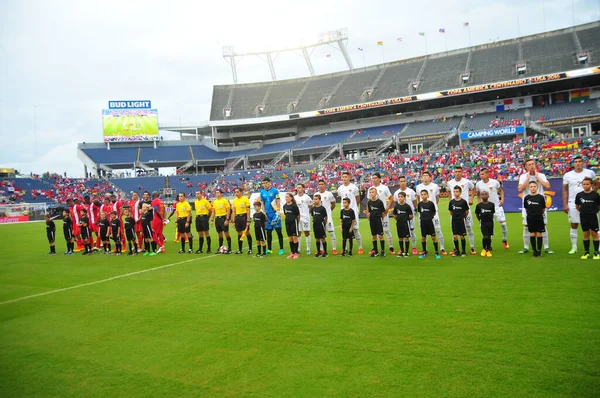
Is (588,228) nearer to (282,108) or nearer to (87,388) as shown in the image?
(87,388)

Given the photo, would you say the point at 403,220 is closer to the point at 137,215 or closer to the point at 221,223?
the point at 221,223

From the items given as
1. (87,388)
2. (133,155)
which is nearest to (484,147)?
(87,388)

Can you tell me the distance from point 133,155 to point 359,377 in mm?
66550

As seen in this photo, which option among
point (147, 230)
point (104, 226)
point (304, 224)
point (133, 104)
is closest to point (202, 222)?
point (147, 230)

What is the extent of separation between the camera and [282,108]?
64125mm

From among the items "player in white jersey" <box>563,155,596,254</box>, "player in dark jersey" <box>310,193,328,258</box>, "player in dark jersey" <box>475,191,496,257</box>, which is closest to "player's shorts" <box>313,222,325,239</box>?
"player in dark jersey" <box>310,193,328,258</box>

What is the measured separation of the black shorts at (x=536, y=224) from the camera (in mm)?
9211

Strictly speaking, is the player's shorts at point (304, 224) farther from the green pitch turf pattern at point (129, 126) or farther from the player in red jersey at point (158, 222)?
the green pitch turf pattern at point (129, 126)

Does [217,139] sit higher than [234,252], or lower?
higher

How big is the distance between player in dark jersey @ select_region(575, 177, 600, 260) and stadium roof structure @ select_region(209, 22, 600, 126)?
43.8 m

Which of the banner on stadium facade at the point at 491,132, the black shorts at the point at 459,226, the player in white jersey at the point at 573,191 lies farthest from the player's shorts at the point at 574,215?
the banner on stadium facade at the point at 491,132

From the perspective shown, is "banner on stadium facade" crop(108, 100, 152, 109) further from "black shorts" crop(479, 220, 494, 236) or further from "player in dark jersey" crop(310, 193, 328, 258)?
"black shorts" crop(479, 220, 494, 236)

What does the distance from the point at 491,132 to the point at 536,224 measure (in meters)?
38.8

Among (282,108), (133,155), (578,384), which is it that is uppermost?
(282,108)
